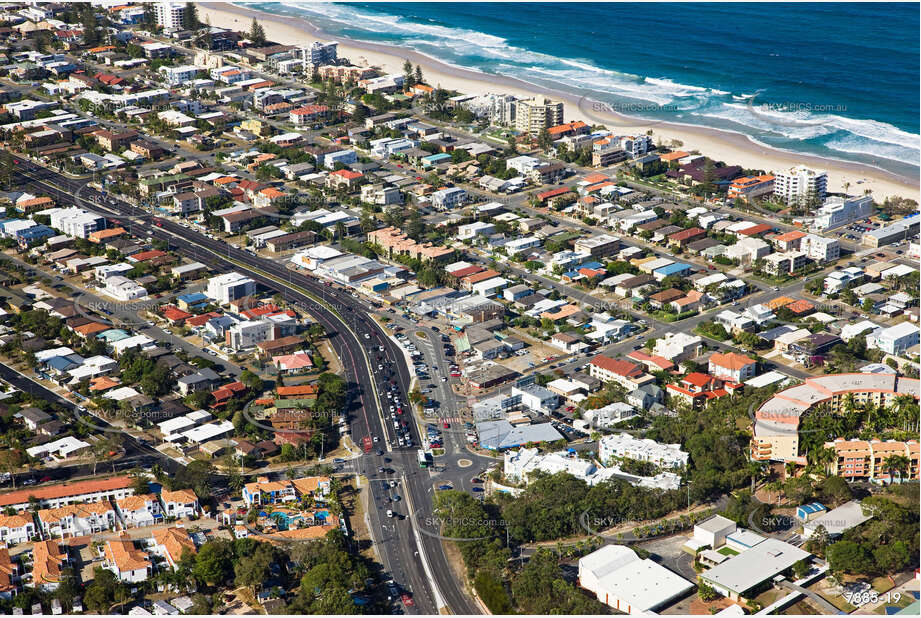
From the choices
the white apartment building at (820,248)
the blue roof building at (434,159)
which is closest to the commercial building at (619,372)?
the white apartment building at (820,248)

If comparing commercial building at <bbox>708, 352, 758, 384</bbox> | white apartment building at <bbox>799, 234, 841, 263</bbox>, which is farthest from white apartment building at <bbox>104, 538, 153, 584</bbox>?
white apartment building at <bbox>799, 234, 841, 263</bbox>

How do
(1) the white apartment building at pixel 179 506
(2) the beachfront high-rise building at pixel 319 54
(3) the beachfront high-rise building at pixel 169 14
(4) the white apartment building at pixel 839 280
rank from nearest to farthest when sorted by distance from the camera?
(1) the white apartment building at pixel 179 506, (4) the white apartment building at pixel 839 280, (2) the beachfront high-rise building at pixel 319 54, (3) the beachfront high-rise building at pixel 169 14

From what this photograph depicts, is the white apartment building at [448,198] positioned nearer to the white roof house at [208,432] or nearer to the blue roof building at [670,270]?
the blue roof building at [670,270]

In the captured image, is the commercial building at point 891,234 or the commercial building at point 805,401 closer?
the commercial building at point 805,401

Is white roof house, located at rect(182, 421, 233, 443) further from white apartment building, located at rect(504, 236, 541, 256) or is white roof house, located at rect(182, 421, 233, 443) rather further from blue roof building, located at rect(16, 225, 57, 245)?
blue roof building, located at rect(16, 225, 57, 245)

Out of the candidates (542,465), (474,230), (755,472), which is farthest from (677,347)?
(474,230)
